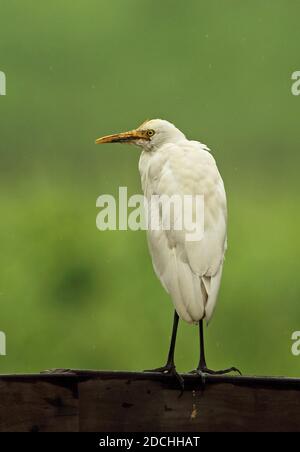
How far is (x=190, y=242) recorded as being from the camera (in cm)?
190

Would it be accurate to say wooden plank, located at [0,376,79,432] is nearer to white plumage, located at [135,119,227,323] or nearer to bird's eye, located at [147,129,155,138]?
white plumage, located at [135,119,227,323]

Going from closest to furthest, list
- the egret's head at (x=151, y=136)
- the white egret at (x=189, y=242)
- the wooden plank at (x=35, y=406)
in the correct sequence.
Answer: the wooden plank at (x=35, y=406), the white egret at (x=189, y=242), the egret's head at (x=151, y=136)

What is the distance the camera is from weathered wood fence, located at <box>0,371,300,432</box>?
3.91 feet

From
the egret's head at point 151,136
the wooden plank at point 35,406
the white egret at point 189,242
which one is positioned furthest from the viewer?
the egret's head at point 151,136

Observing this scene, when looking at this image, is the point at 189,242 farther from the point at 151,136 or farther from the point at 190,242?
the point at 151,136

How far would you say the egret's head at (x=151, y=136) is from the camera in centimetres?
227

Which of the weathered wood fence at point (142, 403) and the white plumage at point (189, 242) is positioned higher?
the white plumage at point (189, 242)

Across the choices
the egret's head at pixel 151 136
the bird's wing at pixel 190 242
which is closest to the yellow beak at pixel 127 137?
the egret's head at pixel 151 136

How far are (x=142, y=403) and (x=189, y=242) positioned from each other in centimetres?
69

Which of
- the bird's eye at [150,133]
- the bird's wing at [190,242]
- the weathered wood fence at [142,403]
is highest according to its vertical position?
the bird's eye at [150,133]

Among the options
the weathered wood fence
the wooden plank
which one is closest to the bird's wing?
the weathered wood fence

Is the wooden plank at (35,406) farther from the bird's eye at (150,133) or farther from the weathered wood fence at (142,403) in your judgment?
the bird's eye at (150,133)

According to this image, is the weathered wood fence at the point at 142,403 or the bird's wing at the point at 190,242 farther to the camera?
the bird's wing at the point at 190,242
